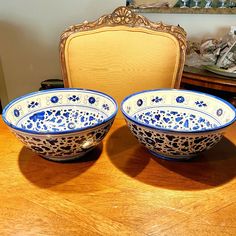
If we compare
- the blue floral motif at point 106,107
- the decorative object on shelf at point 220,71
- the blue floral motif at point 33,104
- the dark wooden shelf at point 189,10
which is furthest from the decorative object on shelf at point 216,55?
the blue floral motif at point 33,104

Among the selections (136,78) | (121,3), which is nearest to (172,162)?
(136,78)

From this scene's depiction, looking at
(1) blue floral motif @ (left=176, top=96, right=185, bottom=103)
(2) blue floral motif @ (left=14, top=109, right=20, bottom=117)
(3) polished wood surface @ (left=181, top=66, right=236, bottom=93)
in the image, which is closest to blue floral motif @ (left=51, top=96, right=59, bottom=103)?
(2) blue floral motif @ (left=14, top=109, right=20, bottom=117)

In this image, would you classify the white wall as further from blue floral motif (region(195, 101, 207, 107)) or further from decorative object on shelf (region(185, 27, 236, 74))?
blue floral motif (region(195, 101, 207, 107))

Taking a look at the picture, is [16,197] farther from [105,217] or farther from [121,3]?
[121,3]

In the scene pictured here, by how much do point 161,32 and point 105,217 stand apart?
2.55ft

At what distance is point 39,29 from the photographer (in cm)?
212

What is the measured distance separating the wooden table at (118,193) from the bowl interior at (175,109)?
0.26ft

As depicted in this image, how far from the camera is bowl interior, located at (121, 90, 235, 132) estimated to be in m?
0.68

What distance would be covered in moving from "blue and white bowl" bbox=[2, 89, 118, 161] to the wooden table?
55 millimetres

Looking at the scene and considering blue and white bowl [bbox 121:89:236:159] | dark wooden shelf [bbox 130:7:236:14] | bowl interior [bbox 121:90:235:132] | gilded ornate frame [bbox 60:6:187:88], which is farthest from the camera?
dark wooden shelf [bbox 130:7:236:14]

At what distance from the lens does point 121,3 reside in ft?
6.36

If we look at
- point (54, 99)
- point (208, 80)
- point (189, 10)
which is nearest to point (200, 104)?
point (54, 99)

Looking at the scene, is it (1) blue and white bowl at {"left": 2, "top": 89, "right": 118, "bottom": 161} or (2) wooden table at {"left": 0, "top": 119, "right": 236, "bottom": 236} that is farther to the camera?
(1) blue and white bowl at {"left": 2, "top": 89, "right": 118, "bottom": 161}

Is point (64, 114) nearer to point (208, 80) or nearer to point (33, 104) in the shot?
point (33, 104)
